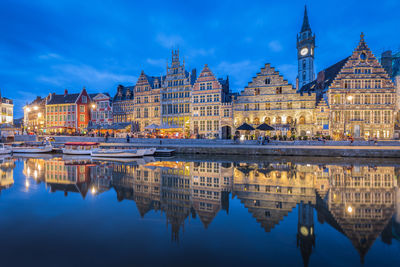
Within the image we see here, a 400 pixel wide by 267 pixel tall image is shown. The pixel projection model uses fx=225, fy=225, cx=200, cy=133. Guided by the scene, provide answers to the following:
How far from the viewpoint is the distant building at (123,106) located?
50.8 meters

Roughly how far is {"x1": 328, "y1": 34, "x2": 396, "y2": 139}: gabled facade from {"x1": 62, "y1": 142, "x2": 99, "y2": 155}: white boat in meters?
36.5

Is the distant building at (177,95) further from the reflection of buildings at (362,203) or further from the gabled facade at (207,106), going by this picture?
the reflection of buildings at (362,203)

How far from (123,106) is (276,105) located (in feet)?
109

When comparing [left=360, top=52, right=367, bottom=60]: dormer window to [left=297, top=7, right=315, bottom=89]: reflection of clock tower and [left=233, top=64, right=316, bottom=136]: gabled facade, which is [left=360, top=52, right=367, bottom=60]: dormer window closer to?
[left=233, top=64, right=316, bottom=136]: gabled facade

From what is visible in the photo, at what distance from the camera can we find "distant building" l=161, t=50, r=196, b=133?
4529 centimetres

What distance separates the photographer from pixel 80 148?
29734mm

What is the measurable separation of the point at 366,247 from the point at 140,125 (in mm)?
46752

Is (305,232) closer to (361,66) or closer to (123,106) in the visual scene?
(361,66)

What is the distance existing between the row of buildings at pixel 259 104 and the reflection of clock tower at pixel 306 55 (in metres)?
27.8

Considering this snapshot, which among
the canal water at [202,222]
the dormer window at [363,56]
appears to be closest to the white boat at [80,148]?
the canal water at [202,222]

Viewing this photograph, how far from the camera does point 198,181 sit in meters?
14.5

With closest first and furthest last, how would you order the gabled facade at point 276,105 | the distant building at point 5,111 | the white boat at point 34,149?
the white boat at point 34,149
the gabled facade at point 276,105
the distant building at point 5,111

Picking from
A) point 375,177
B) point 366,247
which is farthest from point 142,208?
point 375,177

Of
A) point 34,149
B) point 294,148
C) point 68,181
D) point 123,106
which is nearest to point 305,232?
point 68,181
